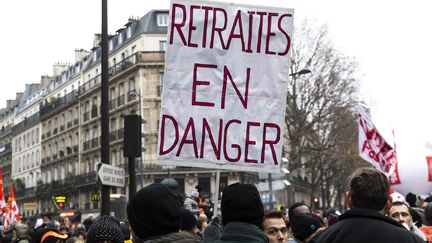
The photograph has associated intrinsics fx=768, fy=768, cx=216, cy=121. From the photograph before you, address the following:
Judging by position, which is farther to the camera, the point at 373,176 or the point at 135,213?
the point at 135,213

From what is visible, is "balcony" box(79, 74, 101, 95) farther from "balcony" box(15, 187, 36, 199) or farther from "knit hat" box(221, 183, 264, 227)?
"knit hat" box(221, 183, 264, 227)

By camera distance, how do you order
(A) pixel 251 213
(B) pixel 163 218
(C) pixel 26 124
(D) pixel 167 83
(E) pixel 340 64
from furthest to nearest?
1. (C) pixel 26 124
2. (E) pixel 340 64
3. (D) pixel 167 83
4. (A) pixel 251 213
5. (B) pixel 163 218

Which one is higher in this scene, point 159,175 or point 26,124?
point 26,124

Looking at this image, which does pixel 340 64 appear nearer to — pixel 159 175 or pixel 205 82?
pixel 159 175

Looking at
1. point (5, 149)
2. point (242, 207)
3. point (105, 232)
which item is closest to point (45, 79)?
point (5, 149)

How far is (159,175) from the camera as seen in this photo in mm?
53969

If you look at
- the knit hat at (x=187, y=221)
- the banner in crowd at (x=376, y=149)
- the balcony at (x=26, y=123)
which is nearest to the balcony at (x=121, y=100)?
the balcony at (x=26, y=123)

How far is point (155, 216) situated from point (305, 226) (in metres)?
2.60

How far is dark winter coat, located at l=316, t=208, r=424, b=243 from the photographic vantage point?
324 cm

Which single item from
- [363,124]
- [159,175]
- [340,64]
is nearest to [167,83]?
[363,124]

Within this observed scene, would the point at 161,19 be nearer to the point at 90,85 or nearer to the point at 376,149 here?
the point at 90,85

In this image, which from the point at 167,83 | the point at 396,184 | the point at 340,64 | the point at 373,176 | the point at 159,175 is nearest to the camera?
the point at 373,176

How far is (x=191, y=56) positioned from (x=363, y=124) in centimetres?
552

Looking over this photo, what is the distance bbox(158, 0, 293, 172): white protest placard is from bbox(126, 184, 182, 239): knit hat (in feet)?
6.73
